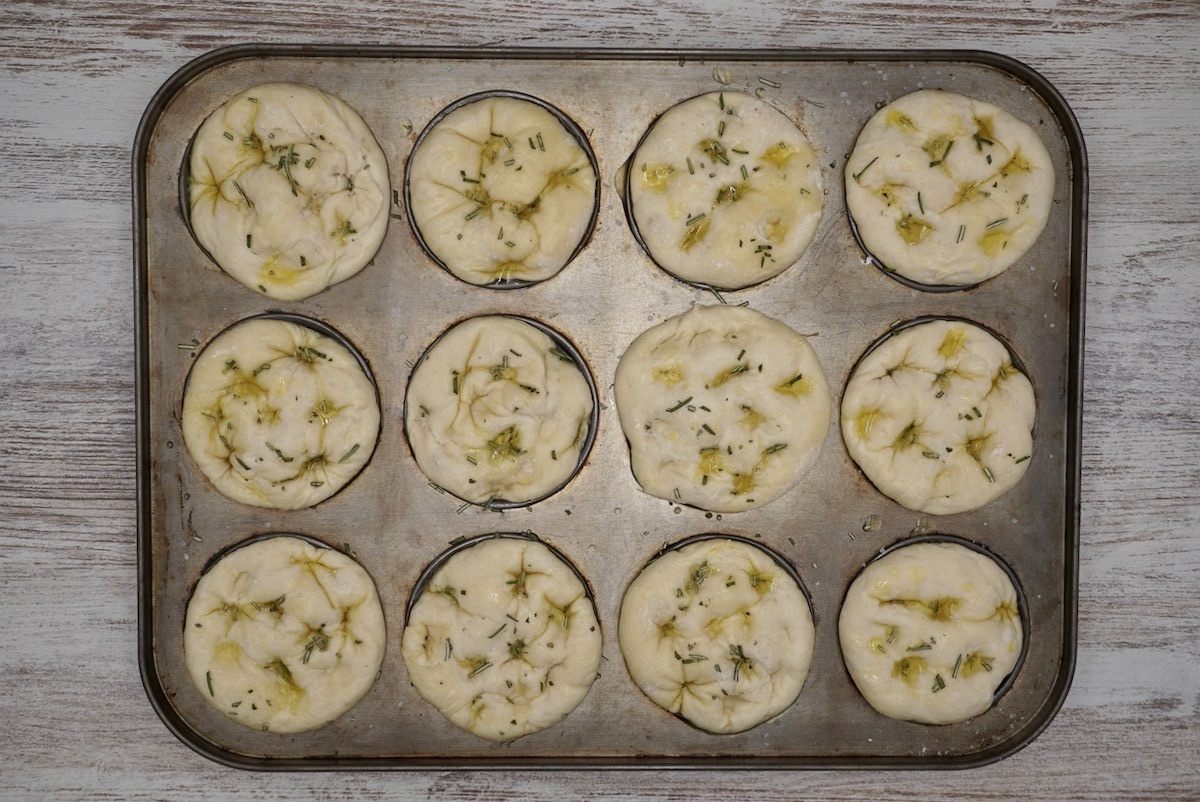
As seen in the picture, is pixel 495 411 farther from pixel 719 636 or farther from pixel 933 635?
pixel 933 635

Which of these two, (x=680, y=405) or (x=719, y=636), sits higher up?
(x=680, y=405)

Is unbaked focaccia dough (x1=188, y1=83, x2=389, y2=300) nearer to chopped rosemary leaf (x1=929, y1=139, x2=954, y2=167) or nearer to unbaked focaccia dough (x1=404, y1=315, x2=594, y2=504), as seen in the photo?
unbaked focaccia dough (x1=404, y1=315, x2=594, y2=504)

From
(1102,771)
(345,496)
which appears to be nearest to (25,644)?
(345,496)

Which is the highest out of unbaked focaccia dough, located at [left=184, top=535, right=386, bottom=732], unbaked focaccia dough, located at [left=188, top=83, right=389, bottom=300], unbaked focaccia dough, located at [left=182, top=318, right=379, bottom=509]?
unbaked focaccia dough, located at [left=188, top=83, right=389, bottom=300]

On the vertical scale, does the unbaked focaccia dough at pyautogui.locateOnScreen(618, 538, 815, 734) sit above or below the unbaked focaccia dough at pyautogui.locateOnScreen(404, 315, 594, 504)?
below

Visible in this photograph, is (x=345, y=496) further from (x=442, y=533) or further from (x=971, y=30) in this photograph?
(x=971, y=30)

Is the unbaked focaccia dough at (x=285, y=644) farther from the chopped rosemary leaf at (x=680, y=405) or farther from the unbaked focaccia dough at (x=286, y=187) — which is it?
the chopped rosemary leaf at (x=680, y=405)

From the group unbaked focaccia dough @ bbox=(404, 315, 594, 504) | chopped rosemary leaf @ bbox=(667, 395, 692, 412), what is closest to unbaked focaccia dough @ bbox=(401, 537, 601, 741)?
unbaked focaccia dough @ bbox=(404, 315, 594, 504)

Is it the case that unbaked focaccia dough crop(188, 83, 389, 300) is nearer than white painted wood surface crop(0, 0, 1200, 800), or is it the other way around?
unbaked focaccia dough crop(188, 83, 389, 300)

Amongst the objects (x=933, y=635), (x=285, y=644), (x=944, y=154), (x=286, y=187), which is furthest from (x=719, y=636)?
(x=286, y=187)
